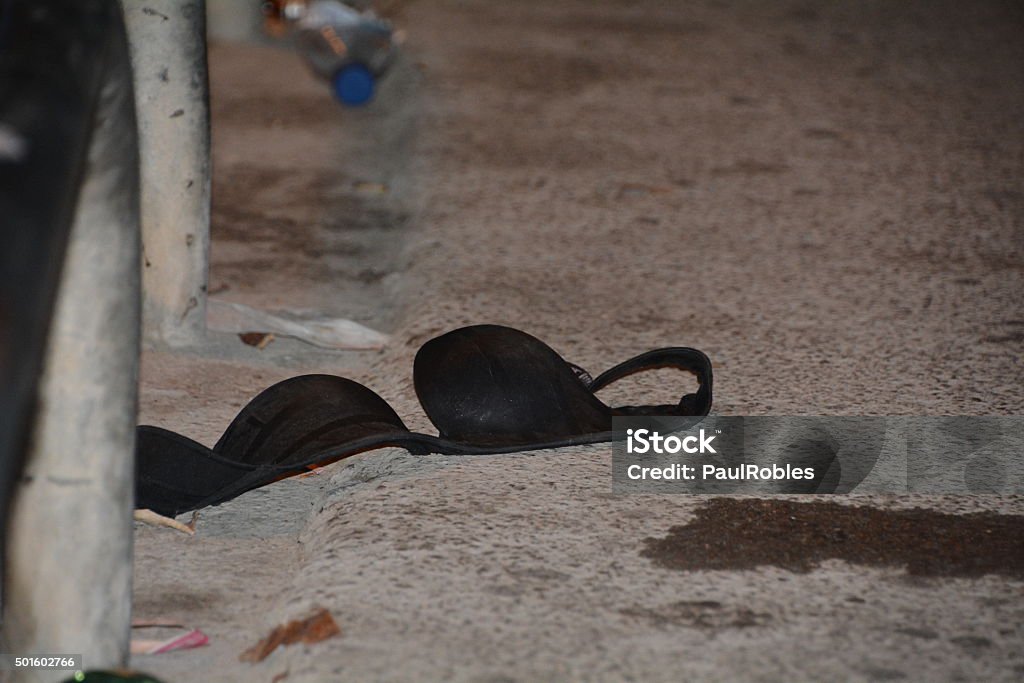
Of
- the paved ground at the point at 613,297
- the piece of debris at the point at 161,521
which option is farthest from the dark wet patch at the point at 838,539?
the piece of debris at the point at 161,521

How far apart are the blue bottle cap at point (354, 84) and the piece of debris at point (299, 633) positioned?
12.7 feet

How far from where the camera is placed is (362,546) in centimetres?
224

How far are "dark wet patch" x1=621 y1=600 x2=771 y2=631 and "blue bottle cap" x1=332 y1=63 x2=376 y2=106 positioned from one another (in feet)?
12.9

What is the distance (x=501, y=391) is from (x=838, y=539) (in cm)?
75

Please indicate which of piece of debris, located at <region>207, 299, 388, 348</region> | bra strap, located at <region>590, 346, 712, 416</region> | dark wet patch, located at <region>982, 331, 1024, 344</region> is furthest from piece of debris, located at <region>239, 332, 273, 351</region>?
dark wet patch, located at <region>982, 331, 1024, 344</region>

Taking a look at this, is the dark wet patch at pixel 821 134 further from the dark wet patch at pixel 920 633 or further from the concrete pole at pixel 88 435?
the concrete pole at pixel 88 435

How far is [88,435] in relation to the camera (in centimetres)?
167

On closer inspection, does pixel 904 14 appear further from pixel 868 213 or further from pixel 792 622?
pixel 792 622

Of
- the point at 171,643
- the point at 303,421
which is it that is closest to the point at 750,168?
the point at 303,421

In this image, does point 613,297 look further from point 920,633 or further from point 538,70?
point 538,70

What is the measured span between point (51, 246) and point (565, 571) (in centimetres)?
110

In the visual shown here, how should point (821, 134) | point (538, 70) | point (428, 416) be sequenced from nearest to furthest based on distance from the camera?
point (428, 416) < point (821, 134) < point (538, 70)

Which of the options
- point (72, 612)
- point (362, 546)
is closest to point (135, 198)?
point (72, 612)

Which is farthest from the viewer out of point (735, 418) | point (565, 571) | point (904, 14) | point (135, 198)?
point (904, 14)
